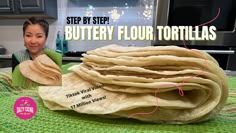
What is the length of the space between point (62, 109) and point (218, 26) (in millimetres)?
1342

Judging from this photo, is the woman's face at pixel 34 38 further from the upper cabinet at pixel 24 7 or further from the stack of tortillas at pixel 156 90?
the upper cabinet at pixel 24 7

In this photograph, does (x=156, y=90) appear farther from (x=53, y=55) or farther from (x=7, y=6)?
(x=7, y=6)

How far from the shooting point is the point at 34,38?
0.23m

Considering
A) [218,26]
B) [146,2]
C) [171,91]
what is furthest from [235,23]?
[171,91]

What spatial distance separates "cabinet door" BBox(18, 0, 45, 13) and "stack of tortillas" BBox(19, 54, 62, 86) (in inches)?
52.3

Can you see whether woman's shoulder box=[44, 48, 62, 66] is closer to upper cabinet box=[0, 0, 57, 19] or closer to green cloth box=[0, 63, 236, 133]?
green cloth box=[0, 63, 236, 133]

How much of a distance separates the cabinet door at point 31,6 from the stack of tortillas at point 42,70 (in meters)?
1.33

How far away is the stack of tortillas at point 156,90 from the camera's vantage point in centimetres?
23

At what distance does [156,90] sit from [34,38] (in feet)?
0.57

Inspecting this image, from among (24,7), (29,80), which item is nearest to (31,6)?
(24,7)

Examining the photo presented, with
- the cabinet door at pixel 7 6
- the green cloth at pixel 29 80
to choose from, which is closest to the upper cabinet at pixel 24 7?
the cabinet door at pixel 7 6

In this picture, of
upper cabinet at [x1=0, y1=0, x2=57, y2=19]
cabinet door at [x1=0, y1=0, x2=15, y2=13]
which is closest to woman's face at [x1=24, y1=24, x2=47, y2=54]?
upper cabinet at [x1=0, y1=0, x2=57, y2=19]

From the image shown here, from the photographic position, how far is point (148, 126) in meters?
0.23

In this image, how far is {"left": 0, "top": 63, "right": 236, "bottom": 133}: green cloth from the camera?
222 millimetres
